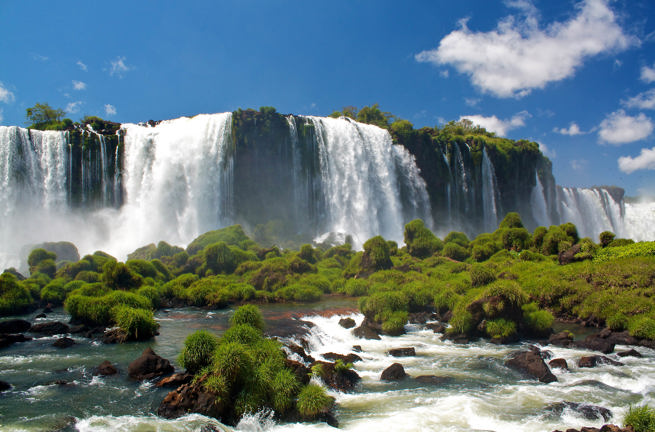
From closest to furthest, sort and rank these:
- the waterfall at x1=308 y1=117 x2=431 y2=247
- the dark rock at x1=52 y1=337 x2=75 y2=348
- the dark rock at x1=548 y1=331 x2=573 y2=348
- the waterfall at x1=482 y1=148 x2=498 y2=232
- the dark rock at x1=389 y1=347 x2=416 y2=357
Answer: the dark rock at x1=52 y1=337 x2=75 y2=348 < the dark rock at x1=389 y1=347 x2=416 y2=357 < the dark rock at x1=548 y1=331 x2=573 y2=348 < the waterfall at x1=308 y1=117 x2=431 y2=247 < the waterfall at x1=482 y1=148 x2=498 y2=232

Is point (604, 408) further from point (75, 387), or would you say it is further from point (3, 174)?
point (3, 174)

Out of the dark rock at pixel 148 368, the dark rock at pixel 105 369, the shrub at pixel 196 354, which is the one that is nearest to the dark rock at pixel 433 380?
the shrub at pixel 196 354

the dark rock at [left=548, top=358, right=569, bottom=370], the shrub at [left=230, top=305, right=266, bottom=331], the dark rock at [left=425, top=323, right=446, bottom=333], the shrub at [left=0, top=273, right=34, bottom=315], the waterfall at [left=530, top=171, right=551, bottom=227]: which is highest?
the waterfall at [left=530, top=171, right=551, bottom=227]

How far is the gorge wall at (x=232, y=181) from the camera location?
42562mm

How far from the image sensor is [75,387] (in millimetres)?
9742

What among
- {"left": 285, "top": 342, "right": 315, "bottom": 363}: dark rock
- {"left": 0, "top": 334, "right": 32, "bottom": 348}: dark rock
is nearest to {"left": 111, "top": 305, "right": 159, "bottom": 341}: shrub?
{"left": 0, "top": 334, "right": 32, "bottom": 348}: dark rock

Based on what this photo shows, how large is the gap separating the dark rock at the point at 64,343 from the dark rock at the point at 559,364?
14.7 meters

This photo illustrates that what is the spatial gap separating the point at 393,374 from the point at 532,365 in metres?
4.02

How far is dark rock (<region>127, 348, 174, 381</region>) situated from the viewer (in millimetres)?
10375

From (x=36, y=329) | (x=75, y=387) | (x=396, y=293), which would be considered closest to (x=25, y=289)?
(x=36, y=329)

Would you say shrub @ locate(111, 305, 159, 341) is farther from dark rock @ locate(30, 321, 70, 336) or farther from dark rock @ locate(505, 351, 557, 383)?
dark rock @ locate(505, 351, 557, 383)

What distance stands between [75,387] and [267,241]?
35.9 m

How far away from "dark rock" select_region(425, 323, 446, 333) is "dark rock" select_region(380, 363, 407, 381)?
5.59 metres

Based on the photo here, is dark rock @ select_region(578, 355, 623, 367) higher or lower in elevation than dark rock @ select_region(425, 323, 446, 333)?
lower
